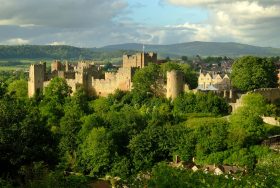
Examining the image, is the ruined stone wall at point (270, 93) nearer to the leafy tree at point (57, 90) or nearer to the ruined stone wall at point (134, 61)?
the ruined stone wall at point (134, 61)

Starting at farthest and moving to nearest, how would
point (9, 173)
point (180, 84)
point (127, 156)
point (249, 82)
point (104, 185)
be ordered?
1. point (249, 82)
2. point (180, 84)
3. point (127, 156)
4. point (104, 185)
5. point (9, 173)

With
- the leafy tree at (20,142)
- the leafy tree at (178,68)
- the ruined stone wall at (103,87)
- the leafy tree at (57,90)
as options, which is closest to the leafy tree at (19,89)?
the leafy tree at (57,90)

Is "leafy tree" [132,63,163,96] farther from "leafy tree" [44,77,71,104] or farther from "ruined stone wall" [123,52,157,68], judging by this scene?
"leafy tree" [44,77,71,104]

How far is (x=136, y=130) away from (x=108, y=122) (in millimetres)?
2602

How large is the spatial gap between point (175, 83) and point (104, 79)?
9.04 metres

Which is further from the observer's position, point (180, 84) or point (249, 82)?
point (249, 82)

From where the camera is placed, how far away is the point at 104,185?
1441 inches

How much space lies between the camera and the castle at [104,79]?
162 ft

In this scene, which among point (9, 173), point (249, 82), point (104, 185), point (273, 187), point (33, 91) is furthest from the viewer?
point (33, 91)

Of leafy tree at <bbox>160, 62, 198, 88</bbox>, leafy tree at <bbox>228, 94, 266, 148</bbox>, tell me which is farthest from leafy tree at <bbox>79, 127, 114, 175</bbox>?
leafy tree at <bbox>160, 62, 198, 88</bbox>

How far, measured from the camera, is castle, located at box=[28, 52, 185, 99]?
49.3m

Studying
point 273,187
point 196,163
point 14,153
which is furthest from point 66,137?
point 273,187

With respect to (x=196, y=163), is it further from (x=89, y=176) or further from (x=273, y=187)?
(x=273, y=187)

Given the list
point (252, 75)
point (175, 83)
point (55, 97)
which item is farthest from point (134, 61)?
point (252, 75)
